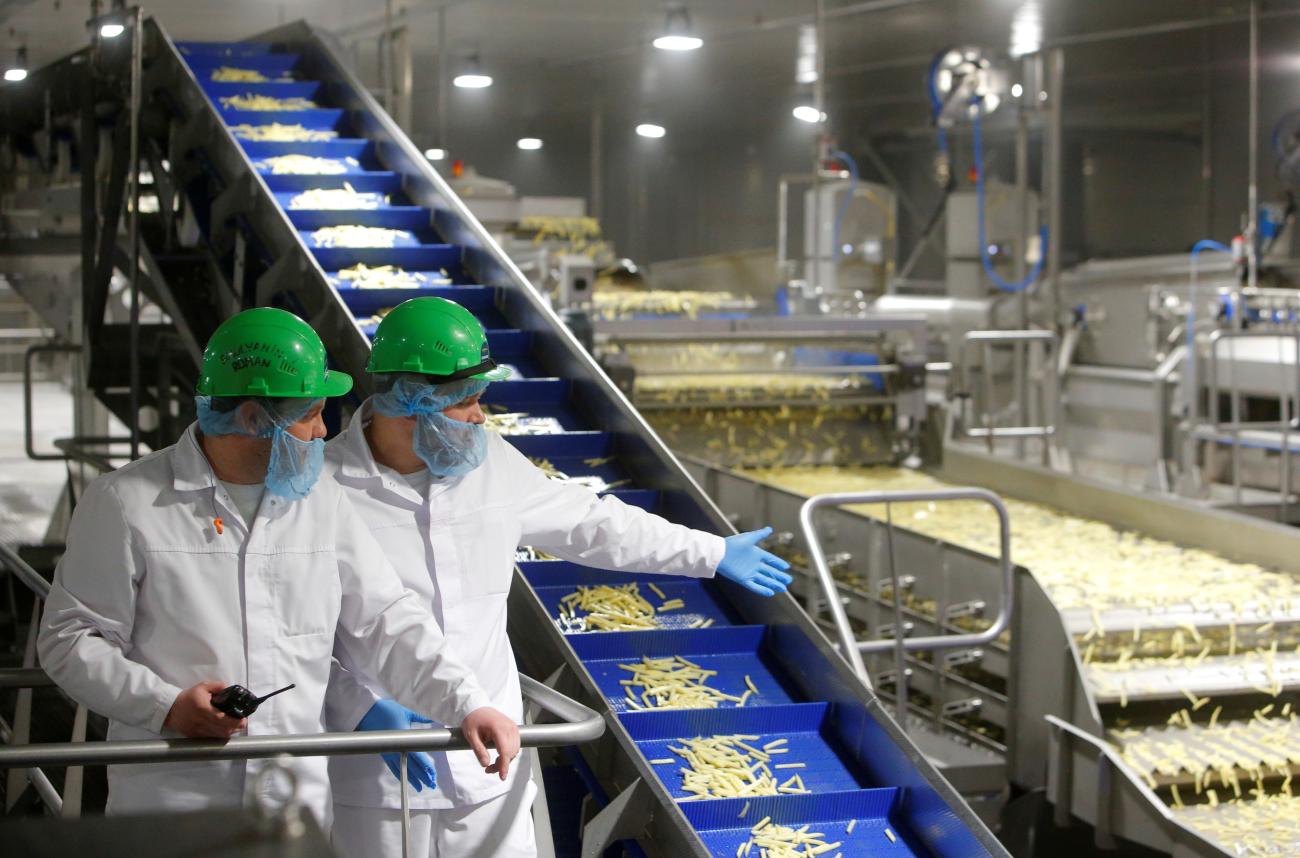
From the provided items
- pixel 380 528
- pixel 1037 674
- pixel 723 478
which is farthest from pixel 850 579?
→ pixel 380 528

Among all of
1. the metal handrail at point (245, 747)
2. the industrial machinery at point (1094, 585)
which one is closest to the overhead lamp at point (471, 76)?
the industrial machinery at point (1094, 585)

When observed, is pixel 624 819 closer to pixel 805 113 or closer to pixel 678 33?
pixel 678 33

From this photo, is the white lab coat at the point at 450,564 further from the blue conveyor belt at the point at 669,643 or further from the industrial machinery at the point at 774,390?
the industrial machinery at the point at 774,390

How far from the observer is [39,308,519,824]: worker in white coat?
102 inches

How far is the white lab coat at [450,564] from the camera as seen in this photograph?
114 inches

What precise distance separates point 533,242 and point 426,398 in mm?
9077

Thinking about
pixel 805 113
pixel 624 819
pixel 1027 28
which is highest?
pixel 805 113

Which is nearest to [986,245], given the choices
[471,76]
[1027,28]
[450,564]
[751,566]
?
[1027,28]

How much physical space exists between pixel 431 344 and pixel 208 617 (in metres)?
0.72

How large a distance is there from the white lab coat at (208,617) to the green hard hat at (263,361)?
141 millimetres

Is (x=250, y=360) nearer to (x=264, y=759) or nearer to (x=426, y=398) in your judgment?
(x=426, y=398)

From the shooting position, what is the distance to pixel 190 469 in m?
2.66

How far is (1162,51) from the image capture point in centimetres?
1507

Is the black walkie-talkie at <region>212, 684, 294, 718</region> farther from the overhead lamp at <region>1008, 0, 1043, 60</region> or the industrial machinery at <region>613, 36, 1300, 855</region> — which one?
the overhead lamp at <region>1008, 0, 1043, 60</region>
